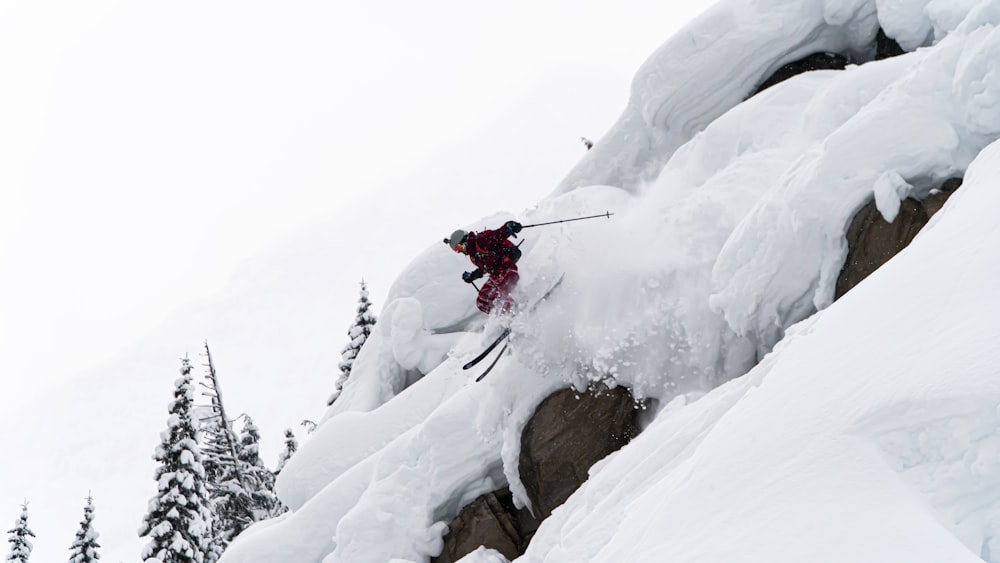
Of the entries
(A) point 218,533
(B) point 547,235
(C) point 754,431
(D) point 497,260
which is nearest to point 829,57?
(B) point 547,235

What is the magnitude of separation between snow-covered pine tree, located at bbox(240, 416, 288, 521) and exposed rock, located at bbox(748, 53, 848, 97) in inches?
780

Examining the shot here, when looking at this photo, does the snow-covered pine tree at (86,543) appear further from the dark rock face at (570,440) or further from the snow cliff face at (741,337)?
the dark rock face at (570,440)

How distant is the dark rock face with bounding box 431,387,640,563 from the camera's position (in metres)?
11.4

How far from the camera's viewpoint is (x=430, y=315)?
19.5 metres

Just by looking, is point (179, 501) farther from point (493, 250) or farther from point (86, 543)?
point (493, 250)

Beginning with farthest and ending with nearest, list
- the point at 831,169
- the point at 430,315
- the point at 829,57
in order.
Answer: the point at 430,315, the point at 829,57, the point at 831,169

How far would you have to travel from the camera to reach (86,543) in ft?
73.2

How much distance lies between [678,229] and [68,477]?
17071cm

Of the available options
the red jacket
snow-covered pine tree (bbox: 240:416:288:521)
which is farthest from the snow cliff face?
snow-covered pine tree (bbox: 240:416:288:521)

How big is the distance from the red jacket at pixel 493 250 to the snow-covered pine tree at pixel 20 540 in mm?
18987

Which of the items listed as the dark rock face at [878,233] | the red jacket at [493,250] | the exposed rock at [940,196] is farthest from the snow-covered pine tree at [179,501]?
the exposed rock at [940,196]

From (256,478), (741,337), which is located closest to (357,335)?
(256,478)

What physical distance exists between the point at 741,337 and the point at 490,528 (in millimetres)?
5066

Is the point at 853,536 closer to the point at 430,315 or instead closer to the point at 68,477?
the point at 430,315
